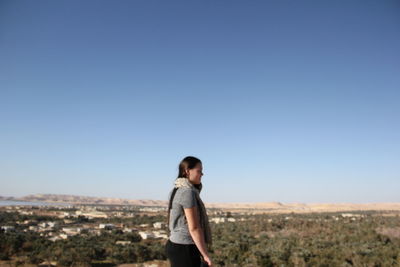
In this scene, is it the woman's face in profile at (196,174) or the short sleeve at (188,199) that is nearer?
the short sleeve at (188,199)

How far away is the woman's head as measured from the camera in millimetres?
3018

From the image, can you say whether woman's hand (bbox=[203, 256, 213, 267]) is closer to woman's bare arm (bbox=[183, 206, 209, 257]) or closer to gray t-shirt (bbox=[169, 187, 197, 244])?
woman's bare arm (bbox=[183, 206, 209, 257])

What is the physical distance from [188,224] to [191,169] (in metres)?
0.51

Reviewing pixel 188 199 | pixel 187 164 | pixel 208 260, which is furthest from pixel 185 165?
pixel 208 260

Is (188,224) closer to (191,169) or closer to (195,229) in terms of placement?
(195,229)

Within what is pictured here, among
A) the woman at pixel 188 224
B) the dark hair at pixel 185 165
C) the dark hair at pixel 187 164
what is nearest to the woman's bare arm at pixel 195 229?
the woman at pixel 188 224

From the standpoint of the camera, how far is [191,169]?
3.03m

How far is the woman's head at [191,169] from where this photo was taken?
3018mm

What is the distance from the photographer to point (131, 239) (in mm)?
22266

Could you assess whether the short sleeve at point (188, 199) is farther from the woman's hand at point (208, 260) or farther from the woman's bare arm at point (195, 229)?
the woman's hand at point (208, 260)

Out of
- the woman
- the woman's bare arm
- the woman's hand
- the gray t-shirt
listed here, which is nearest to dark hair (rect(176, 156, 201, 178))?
the woman

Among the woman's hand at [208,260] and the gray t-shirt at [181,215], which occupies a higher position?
the gray t-shirt at [181,215]

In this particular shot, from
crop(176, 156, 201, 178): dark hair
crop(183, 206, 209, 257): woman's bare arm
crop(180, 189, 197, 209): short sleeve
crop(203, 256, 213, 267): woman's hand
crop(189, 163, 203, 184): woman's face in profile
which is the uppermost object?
crop(176, 156, 201, 178): dark hair

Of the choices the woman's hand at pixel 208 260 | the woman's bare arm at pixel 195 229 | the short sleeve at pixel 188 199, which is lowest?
the woman's hand at pixel 208 260
